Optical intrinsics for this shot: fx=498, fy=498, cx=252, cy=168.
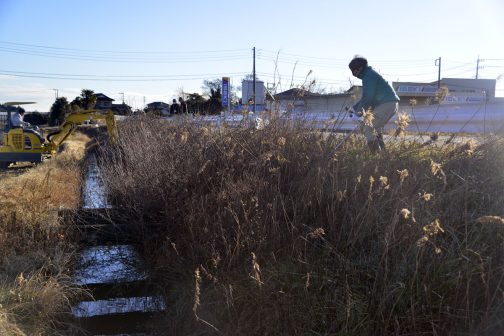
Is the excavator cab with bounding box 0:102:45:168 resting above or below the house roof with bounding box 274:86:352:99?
below

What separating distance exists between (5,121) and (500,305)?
17.7 m

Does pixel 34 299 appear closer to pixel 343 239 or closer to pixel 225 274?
pixel 225 274

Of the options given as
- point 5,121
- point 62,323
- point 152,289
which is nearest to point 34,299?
point 62,323

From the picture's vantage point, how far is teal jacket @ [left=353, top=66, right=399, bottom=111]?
6113mm

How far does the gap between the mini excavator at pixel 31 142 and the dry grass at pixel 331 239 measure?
10.9 m

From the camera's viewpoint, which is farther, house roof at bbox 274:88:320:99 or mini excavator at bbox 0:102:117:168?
mini excavator at bbox 0:102:117:168

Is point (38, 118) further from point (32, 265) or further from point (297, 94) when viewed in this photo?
point (297, 94)

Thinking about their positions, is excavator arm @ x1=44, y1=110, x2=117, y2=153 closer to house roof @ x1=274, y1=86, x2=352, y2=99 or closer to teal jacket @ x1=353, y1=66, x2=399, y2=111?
house roof @ x1=274, y1=86, x2=352, y2=99

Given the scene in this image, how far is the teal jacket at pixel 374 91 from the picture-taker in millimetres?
6113

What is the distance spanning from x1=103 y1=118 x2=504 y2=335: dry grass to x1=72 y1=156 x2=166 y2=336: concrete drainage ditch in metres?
0.32

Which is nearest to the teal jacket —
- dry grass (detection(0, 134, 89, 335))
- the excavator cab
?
dry grass (detection(0, 134, 89, 335))

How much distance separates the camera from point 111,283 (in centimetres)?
588

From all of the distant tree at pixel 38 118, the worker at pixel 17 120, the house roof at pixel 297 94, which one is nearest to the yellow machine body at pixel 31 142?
the worker at pixel 17 120

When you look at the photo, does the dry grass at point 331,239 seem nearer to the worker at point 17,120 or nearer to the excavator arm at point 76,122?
the excavator arm at point 76,122
